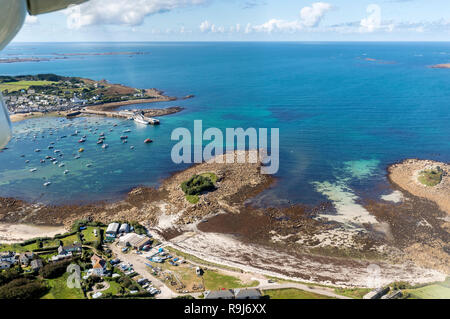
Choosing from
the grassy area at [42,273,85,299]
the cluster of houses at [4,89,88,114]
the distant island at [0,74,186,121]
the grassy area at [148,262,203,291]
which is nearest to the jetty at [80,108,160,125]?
the distant island at [0,74,186,121]

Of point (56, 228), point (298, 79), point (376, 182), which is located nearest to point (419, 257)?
point (376, 182)

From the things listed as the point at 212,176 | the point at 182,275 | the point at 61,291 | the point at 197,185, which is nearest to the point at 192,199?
the point at 197,185

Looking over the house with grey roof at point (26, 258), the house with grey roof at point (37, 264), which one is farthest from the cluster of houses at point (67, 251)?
the house with grey roof at point (26, 258)

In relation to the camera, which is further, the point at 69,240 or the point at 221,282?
the point at 69,240

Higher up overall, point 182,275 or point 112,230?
point 112,230

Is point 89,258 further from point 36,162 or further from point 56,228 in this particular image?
point 36,162

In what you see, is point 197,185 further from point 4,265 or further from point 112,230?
point 4,265

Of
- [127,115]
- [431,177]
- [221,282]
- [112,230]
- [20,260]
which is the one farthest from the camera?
[127,115]
